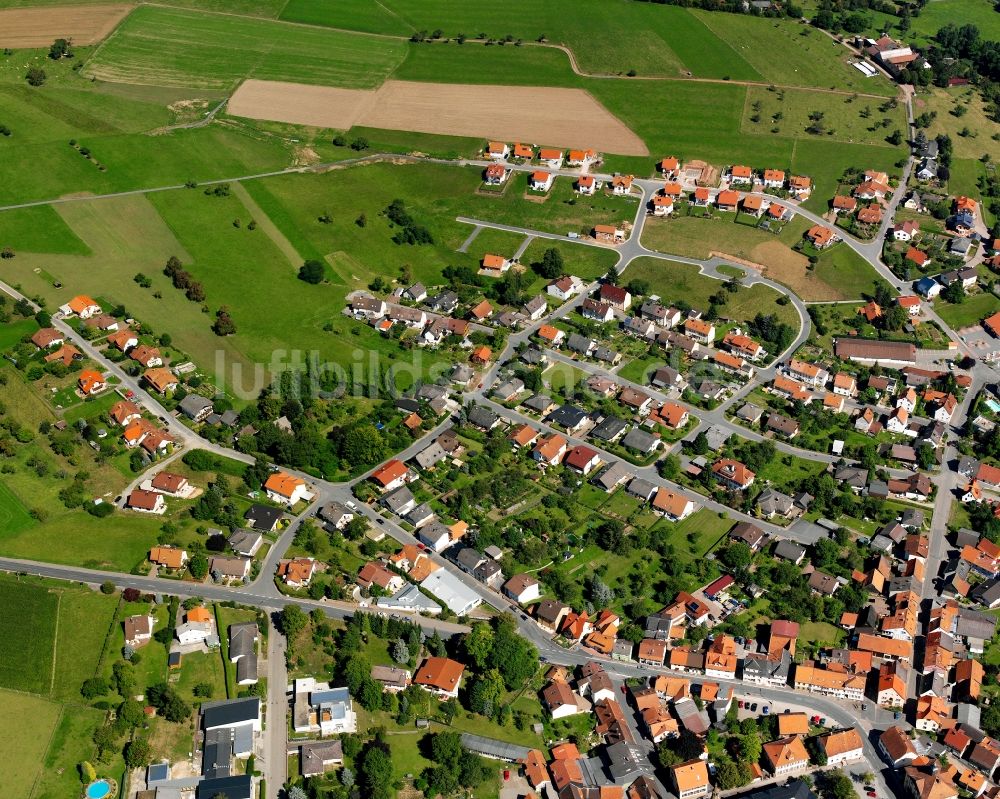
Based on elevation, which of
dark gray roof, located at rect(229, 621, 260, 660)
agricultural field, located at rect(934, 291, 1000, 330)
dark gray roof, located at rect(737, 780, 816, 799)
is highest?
agricultural field, located at rect(934, 291, 1000, 330)

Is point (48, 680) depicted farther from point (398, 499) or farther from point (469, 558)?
point (469, 558)

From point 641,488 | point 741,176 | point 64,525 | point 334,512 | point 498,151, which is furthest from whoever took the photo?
point 498,151

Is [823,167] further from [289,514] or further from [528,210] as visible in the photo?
[289,514]

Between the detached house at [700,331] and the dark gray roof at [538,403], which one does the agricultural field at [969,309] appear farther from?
the dark gray roof at [538,403]

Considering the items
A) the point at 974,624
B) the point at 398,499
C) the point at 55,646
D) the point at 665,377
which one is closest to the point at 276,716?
the point at 55,646

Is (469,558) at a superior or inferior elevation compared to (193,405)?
inferior

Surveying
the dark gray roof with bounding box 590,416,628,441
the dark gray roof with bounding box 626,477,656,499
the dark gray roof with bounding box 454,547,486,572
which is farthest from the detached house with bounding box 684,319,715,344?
the dark gray roof with bounding box 454,547,486,572

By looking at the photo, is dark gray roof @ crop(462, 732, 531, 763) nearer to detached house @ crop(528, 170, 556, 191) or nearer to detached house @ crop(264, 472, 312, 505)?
detached house @ crop(264, 472, 312, 505)

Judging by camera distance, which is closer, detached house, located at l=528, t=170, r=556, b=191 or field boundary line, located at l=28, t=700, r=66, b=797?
field boundary line, located at l=28, t=700, r=66, b=797

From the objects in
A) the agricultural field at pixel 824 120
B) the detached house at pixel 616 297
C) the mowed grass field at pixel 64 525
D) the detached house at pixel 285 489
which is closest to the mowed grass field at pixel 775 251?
the detached house at pixel 616 297
